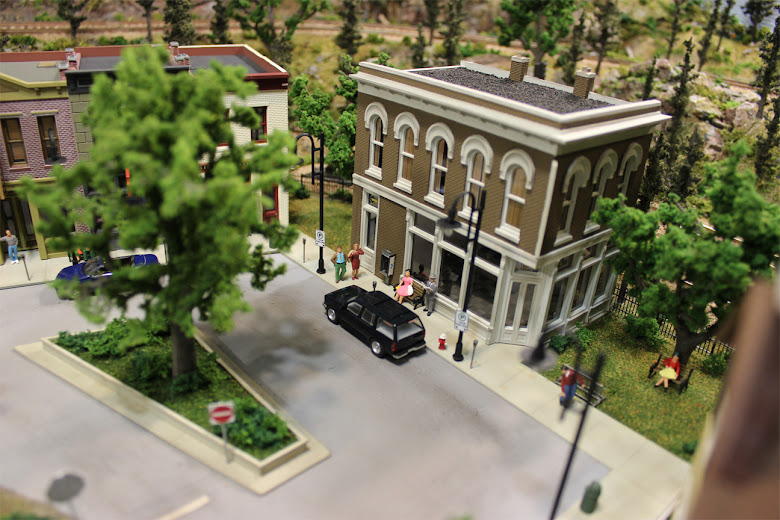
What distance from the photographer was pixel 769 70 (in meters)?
38.3

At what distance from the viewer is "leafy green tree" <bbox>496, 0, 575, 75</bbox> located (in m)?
46.9

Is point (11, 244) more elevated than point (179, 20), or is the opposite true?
point (179, 20)

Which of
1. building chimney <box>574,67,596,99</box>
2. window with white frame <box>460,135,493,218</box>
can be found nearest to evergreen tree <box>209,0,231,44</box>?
building chimney <box>574,67,596,99</box>

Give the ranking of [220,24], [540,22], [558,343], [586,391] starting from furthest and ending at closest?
1. [540,22]
2. [220,24]
3. [558,343]
4. [586,391]

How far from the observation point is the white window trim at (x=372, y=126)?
75.9ft

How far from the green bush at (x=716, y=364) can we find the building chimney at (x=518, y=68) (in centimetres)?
1304

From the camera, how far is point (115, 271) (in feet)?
51.2

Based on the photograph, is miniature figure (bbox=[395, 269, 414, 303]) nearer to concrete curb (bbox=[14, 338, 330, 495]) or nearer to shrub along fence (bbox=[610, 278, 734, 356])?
concrete curb (bbox=[14, 338, 330, 495])

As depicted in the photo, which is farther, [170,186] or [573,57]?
[573,57]

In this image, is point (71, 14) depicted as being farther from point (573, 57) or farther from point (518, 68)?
point (573, 57)

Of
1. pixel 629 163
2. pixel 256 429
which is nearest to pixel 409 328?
pixel 256 429

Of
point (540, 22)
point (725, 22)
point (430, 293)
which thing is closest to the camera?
point (430, 293)

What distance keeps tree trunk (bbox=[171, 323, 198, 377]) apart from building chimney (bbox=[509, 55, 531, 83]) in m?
16.4

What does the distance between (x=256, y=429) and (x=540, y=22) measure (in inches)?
1736
